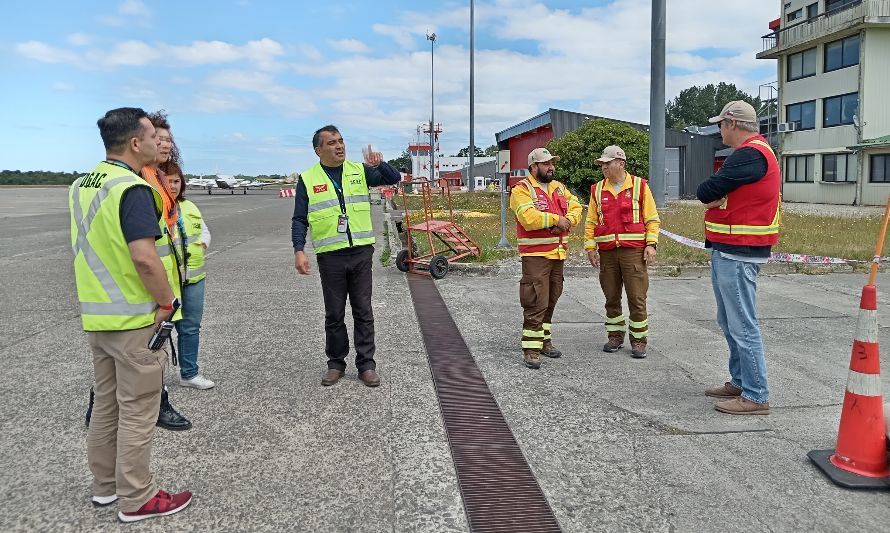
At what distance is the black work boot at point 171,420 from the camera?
14.1 ft

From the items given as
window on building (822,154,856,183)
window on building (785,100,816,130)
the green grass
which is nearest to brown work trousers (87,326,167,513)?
the green grass

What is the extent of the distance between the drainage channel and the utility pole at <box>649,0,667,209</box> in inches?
511

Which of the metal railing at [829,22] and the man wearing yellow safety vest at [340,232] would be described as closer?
the man wearing yellow safety vest at [340,232]

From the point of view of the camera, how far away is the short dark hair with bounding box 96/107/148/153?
3.08 meters

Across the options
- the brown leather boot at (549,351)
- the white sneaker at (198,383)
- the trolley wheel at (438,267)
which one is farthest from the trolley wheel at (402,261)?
the white sneaker at (198,383)

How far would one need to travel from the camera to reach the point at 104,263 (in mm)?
3037

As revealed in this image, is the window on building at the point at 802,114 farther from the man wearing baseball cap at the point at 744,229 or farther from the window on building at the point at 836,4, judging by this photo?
the man wearing baseball cap at the point at 744,229

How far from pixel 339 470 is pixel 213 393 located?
70.7 inches

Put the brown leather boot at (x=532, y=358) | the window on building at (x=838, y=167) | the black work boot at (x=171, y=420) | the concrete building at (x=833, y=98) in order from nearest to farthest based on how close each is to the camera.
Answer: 1. the black work boot at (x=171, y=420)
2. the brown leather boot at (x=532, y=358)
3. the concrete building at (x=833, y=98)
4. the window on building at (x=838, y=167)

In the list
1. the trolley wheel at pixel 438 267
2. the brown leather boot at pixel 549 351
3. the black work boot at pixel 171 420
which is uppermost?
the trolley wheel at pixel 438 267

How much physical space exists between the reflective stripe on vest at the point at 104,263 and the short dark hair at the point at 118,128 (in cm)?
11

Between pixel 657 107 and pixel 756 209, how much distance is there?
562 inches

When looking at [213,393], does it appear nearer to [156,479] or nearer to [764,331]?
[156,479]

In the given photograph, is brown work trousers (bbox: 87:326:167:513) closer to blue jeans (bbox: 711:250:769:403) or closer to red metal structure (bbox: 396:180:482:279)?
blue jeans (bbox: 711:250:769:403)
